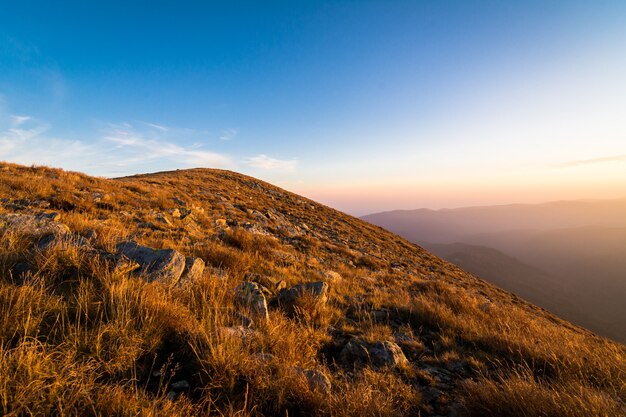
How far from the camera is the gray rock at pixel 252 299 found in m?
3.65

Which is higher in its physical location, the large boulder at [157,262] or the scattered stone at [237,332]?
the large boulder at [157,262]

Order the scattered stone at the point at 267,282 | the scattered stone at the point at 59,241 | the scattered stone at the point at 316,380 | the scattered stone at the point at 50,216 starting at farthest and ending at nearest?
the scattered stone at the point at 50,216 < the scattered stone at the point at 267,282 < the scattered stone at the point at 59,241 < the scattered stone at the point at 316,380

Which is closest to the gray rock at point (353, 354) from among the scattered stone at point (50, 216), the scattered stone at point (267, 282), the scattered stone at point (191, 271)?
the scattered stone at point (267, 282)

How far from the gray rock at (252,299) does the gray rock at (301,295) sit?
655 mm

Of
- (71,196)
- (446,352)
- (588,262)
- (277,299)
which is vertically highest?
(71,196)

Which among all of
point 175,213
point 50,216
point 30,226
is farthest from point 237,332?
point 175,213

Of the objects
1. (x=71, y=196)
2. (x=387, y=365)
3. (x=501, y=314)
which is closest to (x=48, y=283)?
(x=387, y=365)

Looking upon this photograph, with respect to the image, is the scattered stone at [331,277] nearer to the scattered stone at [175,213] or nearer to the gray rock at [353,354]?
the gray rock at [353,354]

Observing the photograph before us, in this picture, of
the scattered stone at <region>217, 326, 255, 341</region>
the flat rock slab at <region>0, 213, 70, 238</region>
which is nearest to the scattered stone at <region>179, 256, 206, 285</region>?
the scattered stone at <region>217, 326, 255, 341</region>

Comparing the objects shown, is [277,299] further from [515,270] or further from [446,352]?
[515,270]

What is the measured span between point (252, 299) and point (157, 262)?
1587mm

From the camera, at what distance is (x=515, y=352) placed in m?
3.84

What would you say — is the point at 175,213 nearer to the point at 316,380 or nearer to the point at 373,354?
the point at 373,354

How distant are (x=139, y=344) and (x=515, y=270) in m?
174
